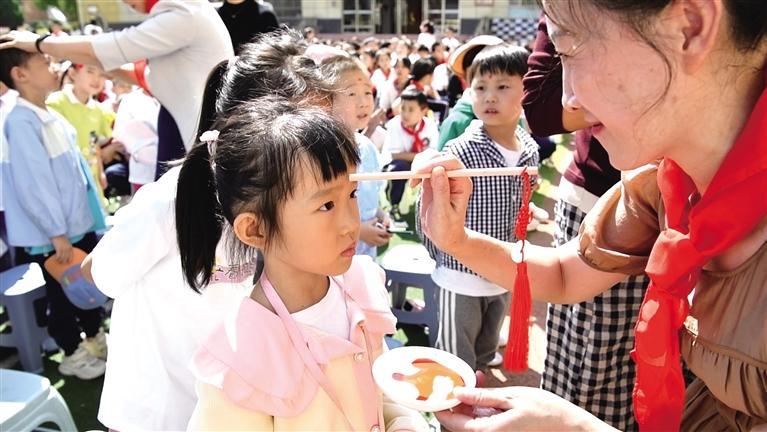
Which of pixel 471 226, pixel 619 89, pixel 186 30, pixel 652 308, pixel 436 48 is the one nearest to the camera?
pixel 619 89

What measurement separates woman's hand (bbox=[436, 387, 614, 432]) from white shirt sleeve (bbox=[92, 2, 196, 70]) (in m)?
1.79

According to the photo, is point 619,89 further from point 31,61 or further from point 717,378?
point 31,61

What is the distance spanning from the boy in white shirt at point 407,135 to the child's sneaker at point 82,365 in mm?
3210

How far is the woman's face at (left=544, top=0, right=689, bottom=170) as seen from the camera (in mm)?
858

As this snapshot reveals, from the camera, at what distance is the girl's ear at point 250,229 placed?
1190 millimetres

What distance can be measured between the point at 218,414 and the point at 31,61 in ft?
Result: 9.02

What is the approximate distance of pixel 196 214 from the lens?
1374 millimetres

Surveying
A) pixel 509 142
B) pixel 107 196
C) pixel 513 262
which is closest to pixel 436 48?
pixel 107 196

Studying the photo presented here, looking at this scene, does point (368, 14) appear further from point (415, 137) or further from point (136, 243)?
point (136, 243)

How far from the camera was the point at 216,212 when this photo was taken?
1.40 metres

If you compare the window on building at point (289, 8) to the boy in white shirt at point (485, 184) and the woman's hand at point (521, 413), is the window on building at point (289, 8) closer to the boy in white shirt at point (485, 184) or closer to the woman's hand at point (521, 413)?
the boy in white shirt at point (485, 184)

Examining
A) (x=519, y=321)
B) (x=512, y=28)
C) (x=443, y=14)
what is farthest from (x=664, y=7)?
(x=443, y=14)

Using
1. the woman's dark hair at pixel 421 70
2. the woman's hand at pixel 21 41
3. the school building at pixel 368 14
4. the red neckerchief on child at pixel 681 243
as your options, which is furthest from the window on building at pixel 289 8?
the red neckerchief on child at pixel 681 243

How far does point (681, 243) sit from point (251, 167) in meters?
0.87
